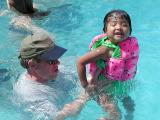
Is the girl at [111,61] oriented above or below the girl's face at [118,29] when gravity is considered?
below

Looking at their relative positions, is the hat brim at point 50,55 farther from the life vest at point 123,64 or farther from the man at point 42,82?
the life vest at point 123,64

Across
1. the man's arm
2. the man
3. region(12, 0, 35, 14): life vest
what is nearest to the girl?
the man's arm

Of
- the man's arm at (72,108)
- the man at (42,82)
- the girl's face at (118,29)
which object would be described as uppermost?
the girl's face at (118,29)

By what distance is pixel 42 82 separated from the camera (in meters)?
4.29

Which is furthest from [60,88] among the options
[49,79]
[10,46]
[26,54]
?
[10,46]

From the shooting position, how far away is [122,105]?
484 cm

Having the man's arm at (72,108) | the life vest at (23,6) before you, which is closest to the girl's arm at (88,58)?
the man's arm at (72,108)

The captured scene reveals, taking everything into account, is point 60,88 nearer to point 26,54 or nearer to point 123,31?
point 26,54

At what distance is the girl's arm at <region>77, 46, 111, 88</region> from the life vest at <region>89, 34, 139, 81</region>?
0.39 ft

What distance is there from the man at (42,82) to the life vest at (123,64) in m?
0.48

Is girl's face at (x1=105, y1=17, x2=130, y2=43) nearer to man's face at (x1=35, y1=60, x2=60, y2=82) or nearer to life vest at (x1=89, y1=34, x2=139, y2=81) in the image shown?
life vest at (x1=89, y1=34, x2=139, y2=81)

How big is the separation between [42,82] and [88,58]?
1.77 ft

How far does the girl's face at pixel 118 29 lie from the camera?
4305 mm

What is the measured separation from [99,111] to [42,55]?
133 centimetres
